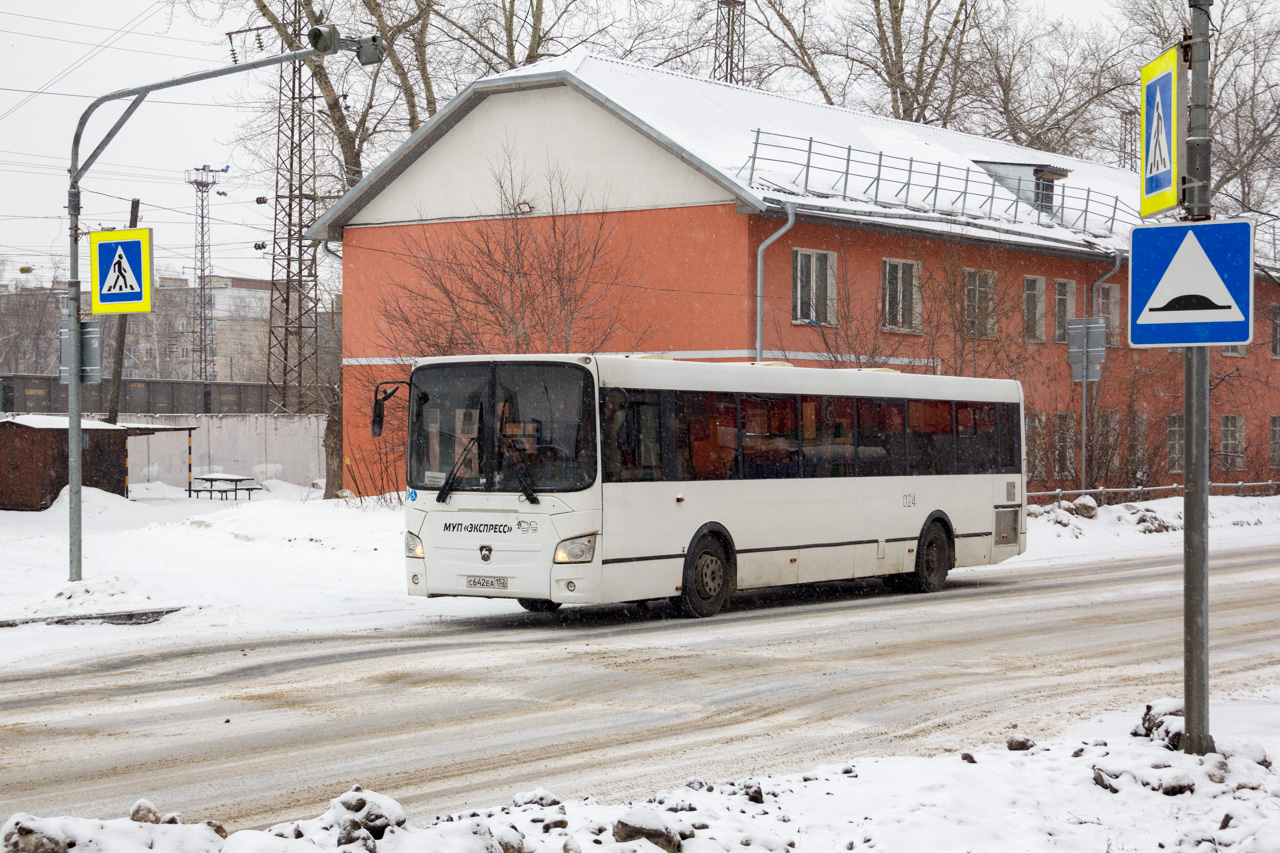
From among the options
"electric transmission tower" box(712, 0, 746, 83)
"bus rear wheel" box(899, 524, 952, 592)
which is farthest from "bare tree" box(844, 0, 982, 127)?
"bus rear wheel" box(899, 524, 952, 592)

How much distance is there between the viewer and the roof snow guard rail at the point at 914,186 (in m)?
30.6

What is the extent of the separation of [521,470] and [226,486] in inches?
1581

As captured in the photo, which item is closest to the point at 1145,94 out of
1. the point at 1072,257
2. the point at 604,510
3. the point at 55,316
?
the point at 604,510

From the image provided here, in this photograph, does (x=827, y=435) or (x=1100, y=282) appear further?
(x=1100, y=282)

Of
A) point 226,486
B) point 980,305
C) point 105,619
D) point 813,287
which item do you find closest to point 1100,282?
point 980,305

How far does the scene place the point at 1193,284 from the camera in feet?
23.2

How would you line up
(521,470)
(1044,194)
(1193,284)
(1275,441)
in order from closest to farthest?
(1193,284)
(521,470)
(1044,194)
(1275,441)

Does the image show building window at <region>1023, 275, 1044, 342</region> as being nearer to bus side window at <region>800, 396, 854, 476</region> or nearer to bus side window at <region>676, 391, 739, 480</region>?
bus side window at <region>800, 396, 854, 476</region>

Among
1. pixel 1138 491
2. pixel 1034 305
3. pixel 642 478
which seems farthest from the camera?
pixel 1034 305

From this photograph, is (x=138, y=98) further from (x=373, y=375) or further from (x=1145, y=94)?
(x=373, y=375)

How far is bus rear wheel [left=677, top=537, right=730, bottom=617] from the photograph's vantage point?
14.9m

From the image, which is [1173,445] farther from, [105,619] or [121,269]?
[105,619]

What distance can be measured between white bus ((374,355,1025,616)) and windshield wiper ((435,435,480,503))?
0.05 ft

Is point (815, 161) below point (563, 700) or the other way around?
the other way around
